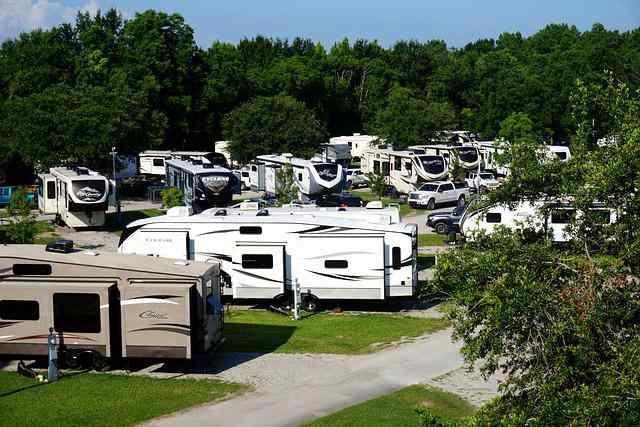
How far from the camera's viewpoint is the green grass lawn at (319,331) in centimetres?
1920

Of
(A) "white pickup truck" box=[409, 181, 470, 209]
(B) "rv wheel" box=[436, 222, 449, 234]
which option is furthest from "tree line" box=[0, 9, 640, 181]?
(B) "rv wheel" box=[436, 222, 449, 234]

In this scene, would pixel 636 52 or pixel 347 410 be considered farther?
pixel 636 52

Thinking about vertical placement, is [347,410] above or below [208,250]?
below

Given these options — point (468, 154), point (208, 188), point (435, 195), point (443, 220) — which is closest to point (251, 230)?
point (443, 220)

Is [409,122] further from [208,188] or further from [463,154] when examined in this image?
[208,188]

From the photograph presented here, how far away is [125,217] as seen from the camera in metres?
40.7

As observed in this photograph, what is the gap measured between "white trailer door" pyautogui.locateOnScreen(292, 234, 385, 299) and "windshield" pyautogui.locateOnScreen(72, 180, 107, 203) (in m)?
15.3

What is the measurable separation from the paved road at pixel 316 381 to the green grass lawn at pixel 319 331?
581 millimetres

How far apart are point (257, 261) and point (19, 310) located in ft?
22.9

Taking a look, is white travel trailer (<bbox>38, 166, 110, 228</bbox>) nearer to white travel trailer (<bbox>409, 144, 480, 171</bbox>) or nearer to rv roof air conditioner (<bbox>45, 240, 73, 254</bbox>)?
rv roof air conditioner (<bbox>45, 240, 73, 254</bbox>)

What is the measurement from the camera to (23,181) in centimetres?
5409

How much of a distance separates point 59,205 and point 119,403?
2382 centimetres

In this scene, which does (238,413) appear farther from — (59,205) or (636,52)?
(636,52)

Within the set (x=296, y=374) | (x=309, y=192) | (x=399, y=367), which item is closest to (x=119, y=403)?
(x=296, y=374)
